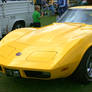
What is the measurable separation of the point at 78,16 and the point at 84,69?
168cm

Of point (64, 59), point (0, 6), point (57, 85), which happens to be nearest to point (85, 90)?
point (57, 85)

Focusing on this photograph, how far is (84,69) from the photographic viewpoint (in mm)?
3523

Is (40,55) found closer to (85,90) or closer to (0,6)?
(85,90)

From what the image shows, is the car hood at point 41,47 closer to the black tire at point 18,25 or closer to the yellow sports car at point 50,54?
the yellow sports car at point 50,54

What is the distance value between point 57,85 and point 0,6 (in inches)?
177

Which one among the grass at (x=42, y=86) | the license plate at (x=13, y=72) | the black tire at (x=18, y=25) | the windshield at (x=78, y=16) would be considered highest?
the windshield at (x=78, y=16)

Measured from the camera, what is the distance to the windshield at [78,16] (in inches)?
182

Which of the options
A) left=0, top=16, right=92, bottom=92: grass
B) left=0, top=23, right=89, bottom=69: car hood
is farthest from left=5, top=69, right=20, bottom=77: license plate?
left=0, top=16, right=92, bottom=92: grass

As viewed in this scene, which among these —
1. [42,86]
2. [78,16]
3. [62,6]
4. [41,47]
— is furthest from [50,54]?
[62,6]

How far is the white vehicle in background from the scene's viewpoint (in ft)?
24.1

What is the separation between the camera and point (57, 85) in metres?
3.80

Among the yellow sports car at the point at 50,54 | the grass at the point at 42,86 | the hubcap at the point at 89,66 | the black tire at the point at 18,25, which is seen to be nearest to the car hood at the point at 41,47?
the yellow sports car at the point at 50,54

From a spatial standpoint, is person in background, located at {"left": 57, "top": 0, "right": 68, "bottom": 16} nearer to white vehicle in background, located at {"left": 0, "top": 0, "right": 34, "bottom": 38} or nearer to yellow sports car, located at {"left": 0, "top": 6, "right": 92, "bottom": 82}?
white vehicle in background, located at {"left": 0, "top": 0, "right": 34, "bottom": 38}

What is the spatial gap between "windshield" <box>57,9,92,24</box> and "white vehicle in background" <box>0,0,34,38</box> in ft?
10.1
